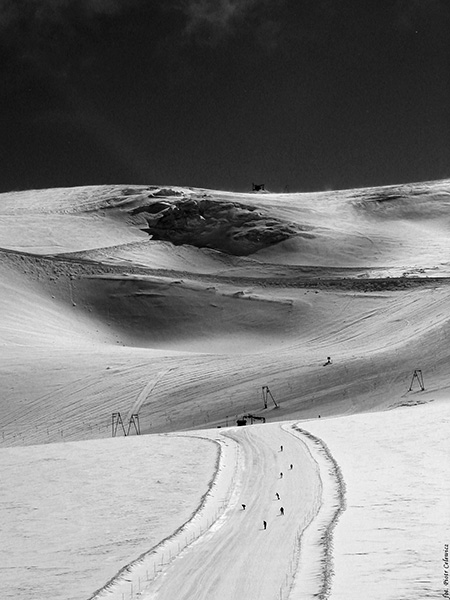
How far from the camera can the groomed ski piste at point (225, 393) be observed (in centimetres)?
1234

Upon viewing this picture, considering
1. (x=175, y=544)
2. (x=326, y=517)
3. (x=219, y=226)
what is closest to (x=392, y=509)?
(x=326, y=517)

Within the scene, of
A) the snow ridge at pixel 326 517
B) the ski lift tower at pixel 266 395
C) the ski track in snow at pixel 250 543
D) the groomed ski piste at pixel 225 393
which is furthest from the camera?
the ski lift tower at pixel 266 395

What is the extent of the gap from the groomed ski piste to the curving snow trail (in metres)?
0.05

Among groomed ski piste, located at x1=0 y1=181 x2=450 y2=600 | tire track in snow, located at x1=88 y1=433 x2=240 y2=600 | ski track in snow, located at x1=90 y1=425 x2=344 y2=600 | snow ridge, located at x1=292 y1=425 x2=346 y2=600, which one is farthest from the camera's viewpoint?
groomed ski piste, located at x1=0 y1=181 x2=450 y2=600

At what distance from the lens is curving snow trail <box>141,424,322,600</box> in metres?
11.0

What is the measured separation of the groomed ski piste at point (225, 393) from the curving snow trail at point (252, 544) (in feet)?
0.16

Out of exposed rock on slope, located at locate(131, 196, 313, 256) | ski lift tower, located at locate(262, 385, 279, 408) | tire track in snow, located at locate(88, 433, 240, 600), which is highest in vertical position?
exposed rock on slope, located at locate(131, 196, 313, 256)

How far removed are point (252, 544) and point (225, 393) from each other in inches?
1164

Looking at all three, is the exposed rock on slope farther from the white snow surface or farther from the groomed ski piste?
the white snow surface

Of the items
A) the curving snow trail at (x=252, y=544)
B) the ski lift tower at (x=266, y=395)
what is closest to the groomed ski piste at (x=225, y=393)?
the curving snow trail at (x=252, y=544)

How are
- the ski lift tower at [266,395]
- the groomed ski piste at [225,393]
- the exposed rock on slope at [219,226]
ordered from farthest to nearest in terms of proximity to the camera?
the exposed rock on slope at [219,226] < the ski lift tower at [266,395] < the groomed ski piste at [225,393]

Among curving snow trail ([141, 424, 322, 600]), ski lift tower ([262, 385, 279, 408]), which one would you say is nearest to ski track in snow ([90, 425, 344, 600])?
curving snow trail ([141, 424, 322, 600])

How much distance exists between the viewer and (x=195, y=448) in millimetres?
25062

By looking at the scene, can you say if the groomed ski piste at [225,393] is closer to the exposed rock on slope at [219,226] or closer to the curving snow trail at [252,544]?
the curving snow trail at [252,544]
